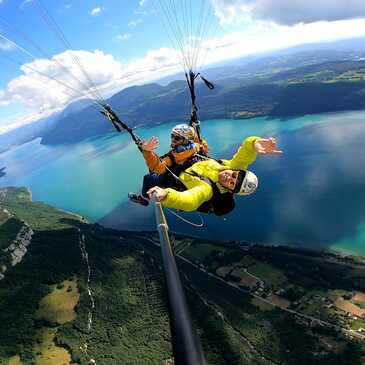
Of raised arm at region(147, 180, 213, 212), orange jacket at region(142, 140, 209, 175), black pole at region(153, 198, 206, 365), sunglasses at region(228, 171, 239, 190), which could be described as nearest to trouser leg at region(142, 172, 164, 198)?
orange jacket at region(142, 140, 209, 175)

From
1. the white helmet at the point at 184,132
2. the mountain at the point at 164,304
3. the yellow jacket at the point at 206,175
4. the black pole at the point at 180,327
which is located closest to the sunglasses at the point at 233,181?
the yellow jacket at the point at 206,175

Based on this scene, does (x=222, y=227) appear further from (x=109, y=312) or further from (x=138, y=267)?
(x=109, y=312)

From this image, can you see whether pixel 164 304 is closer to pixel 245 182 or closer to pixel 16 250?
pixel 16 250

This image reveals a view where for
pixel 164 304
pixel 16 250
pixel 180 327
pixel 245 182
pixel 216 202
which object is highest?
pixel 180 327

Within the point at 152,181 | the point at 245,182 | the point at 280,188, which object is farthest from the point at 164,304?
the point at 245,182

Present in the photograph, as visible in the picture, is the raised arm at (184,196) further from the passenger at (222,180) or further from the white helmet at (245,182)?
the white helmet at (245,182)
